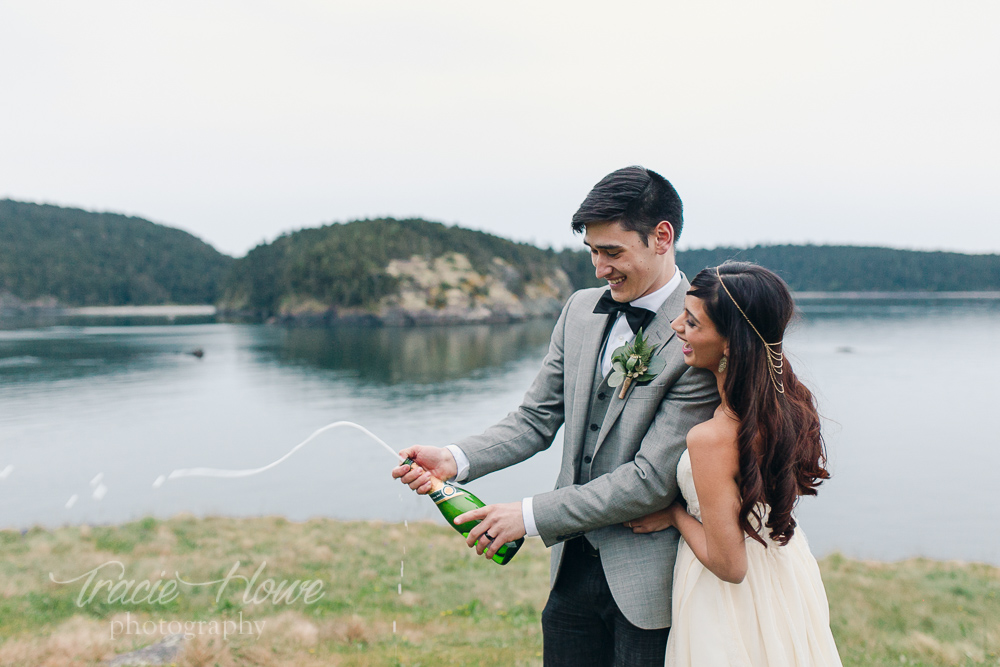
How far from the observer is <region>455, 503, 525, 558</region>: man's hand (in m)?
2.61

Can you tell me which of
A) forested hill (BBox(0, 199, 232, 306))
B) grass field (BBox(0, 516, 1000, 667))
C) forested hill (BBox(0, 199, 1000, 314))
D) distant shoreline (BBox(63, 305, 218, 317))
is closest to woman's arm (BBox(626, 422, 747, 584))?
grass field (BBox(0, 516, 1000, 667))

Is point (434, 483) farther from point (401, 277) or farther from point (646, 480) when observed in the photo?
point (401, 277)

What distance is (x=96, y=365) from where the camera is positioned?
169 ft

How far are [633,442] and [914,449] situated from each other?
30152mm

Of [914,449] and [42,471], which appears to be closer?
[42,471]

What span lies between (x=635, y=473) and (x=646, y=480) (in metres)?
0.05

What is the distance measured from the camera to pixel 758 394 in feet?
7.49

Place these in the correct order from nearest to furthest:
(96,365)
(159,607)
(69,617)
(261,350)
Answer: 1. (69,617)
2. (159,607)
3. (96,365)
4. (261,350)

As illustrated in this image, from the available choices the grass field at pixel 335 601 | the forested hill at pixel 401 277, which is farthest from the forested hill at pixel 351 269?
the grass field at pixel 335 601

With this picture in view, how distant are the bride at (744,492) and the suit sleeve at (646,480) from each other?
67 mm

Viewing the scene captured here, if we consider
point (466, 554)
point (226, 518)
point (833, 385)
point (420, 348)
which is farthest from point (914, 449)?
point (420, 348)

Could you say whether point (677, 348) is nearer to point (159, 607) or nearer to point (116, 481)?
point (159, 607)

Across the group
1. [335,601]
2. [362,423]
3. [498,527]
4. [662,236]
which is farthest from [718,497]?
[362,423]

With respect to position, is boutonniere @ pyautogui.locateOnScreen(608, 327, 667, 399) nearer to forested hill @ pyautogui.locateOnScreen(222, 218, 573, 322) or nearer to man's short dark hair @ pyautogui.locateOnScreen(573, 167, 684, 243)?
man's short dark hair @ pyautogui.locateOnScreen(573, 167, 684, 243)
